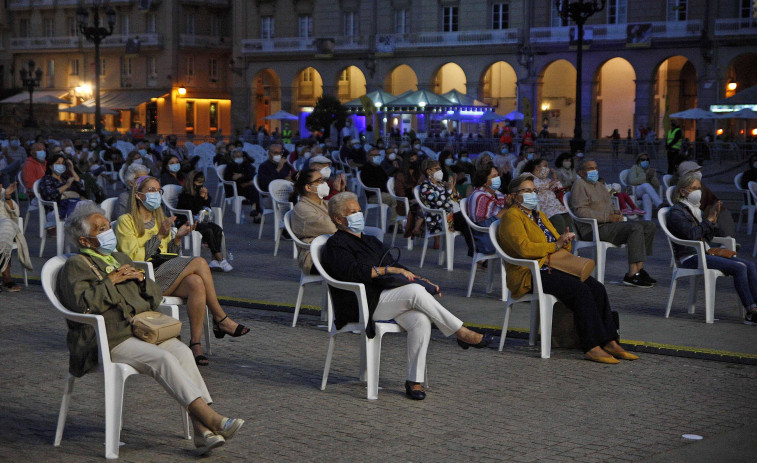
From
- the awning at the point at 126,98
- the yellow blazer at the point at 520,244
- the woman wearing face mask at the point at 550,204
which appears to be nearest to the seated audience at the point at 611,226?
the woman wearing face mask at the point at 550,204

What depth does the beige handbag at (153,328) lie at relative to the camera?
19.9 ft

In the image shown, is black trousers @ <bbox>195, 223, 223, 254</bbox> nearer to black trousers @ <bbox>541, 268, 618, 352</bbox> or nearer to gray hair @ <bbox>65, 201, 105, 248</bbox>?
black trousers @ <bbox>541, 268, 618, 352</bbox>

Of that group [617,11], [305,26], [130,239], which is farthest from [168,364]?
[305,26]

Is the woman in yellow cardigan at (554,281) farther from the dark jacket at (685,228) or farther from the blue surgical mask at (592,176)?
the blue surgical mask at (592,176)

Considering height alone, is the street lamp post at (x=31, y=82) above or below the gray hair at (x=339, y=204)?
above

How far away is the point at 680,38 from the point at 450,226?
34.5 m

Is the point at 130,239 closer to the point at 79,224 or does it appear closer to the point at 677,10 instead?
the point at 79,224

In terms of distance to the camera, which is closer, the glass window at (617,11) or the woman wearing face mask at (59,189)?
the woman wearing face mask at (59,189)

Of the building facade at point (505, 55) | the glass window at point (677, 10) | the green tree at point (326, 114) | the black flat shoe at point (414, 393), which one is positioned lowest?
the black flat shoe at point (414, 393)

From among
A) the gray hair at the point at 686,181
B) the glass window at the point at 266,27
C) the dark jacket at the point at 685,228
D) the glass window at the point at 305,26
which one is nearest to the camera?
the dark jacket at the point at 685,228

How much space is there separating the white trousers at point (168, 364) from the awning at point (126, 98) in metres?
56.2

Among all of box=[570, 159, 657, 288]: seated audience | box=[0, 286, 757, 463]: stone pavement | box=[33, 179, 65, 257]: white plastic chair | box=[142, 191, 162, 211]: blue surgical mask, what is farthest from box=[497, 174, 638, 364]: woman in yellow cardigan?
box=[33, 179, 65, 257]: white plastic chair

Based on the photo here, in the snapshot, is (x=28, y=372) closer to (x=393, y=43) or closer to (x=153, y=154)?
(x=153, y=154)

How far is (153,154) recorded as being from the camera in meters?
25.6
